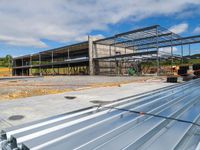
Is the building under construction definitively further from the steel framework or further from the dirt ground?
the dirt ground

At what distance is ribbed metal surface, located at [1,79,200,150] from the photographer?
5.55ft

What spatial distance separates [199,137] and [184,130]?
0.55ft

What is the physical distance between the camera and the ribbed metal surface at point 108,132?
1690 millimetres

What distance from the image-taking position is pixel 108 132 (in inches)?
77.7

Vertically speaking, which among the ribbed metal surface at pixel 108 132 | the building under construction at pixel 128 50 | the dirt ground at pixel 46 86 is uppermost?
the building under construction at pixel 128 50

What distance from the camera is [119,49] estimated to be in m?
36.6

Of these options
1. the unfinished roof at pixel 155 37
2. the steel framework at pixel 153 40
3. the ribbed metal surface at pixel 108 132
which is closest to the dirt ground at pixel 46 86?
the ribbed metal surface at pixel 108 132

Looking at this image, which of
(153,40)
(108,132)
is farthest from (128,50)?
(108,132)

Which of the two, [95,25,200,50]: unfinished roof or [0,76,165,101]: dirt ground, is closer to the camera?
[0,76,165,101]: dirt ground

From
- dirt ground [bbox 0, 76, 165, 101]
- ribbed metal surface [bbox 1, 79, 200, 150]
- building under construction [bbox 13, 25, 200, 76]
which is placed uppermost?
building under construction [bbox 13, 25, 200, 76]

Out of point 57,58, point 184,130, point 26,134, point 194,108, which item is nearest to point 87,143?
point 26,134

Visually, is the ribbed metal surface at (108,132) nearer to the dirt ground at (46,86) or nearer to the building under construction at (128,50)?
the dirt ground at (46,86)

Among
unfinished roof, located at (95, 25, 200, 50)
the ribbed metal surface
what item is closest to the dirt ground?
the ribbed metal surface

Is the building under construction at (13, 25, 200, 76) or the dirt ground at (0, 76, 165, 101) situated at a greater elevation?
the building under construction at (13, 25, 200, 76)
